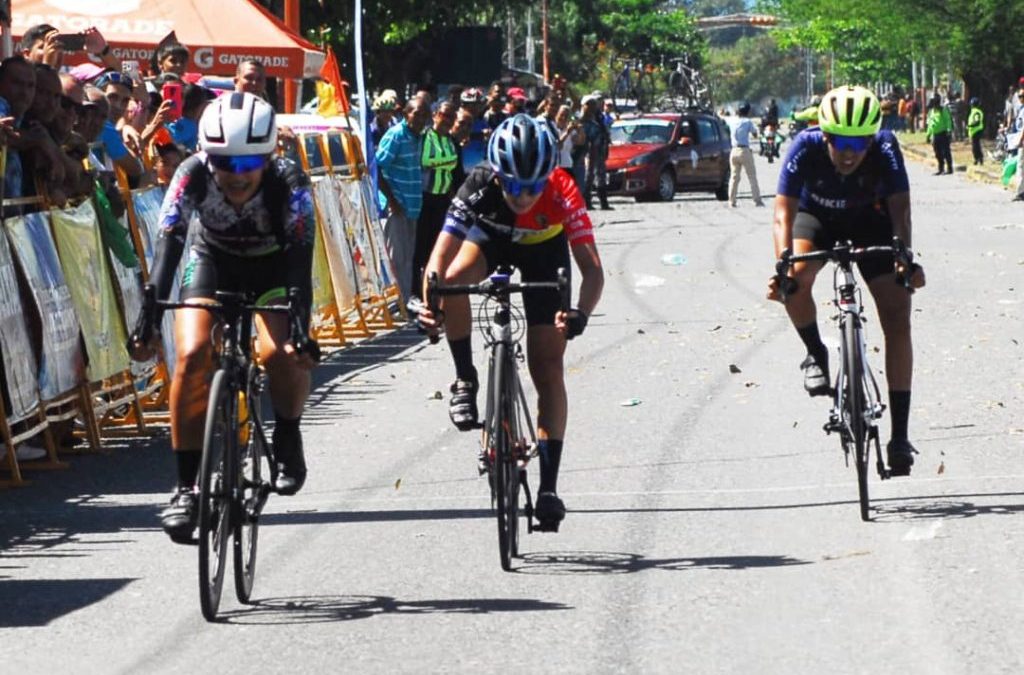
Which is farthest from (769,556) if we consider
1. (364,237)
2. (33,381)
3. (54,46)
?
(364,237)

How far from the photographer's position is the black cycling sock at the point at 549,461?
8.70m

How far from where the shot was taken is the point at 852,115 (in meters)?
9.49

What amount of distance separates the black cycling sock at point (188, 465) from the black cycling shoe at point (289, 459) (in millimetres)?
365

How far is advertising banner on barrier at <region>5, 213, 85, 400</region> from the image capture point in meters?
11.1

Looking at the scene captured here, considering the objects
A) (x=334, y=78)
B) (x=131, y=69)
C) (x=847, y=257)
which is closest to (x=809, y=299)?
(x=847, y=257)

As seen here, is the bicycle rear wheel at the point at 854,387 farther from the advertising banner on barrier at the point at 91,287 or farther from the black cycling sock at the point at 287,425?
the advertising banner on barrier at the point at 91,287

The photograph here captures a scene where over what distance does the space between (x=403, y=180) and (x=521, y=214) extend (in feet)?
30.6

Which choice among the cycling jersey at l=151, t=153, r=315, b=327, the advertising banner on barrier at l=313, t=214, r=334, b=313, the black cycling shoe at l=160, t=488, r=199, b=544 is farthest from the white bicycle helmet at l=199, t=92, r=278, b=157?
the advertising banner on barrier at l=313, t=214, r=334, b=313

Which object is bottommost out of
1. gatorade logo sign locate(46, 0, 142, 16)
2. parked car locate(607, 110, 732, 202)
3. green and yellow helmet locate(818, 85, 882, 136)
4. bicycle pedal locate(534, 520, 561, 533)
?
parked car locate(607, 110, 732, 202)

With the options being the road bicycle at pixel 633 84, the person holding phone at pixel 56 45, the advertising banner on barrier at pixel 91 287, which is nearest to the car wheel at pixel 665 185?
the person holding phone at pixel 56 45

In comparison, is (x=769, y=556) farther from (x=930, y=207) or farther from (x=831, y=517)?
(x=930, y=207)

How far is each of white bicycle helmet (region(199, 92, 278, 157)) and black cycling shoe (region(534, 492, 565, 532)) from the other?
185 centimetres

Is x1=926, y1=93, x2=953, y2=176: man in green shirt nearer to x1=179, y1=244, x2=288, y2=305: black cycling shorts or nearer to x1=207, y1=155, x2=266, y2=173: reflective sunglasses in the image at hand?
x1=179, y1=244, x2=288, y2=305: black cycling shorts

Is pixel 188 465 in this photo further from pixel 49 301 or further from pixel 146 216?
pixel 146 216
